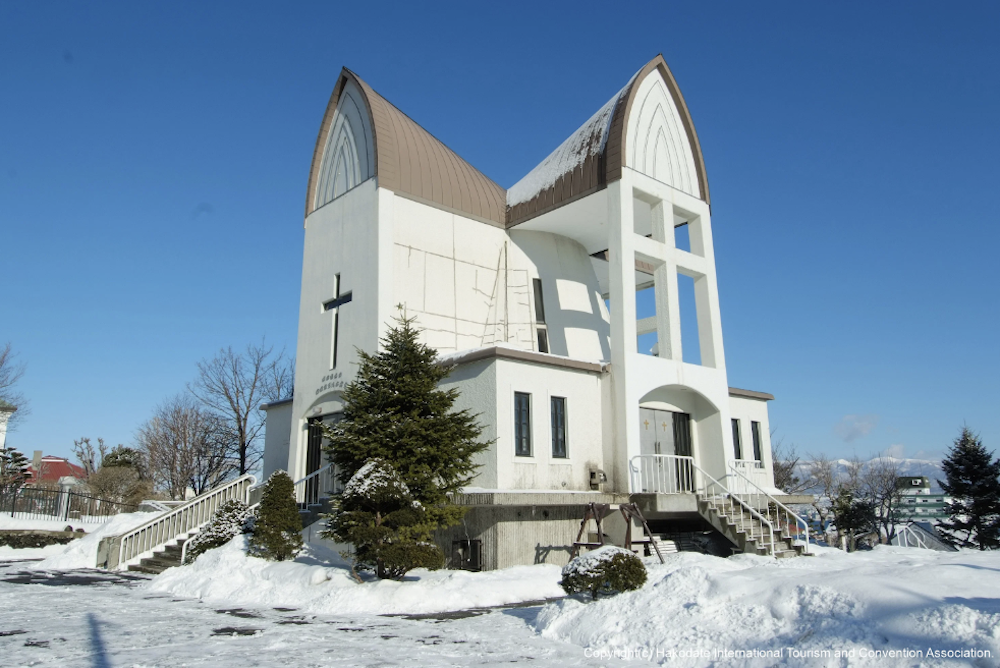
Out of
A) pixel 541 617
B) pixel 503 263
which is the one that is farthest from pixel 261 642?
pixel 503 263

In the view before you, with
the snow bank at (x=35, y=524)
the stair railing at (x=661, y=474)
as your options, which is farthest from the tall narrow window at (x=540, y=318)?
the snow bank at (x=35, y=524)

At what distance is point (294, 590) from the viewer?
13047 mm

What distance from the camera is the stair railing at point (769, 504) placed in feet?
57.7

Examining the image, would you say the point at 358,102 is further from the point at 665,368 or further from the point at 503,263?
the point at 665,368

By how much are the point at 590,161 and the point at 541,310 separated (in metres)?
4.95

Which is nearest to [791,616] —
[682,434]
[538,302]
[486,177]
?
[682,434]

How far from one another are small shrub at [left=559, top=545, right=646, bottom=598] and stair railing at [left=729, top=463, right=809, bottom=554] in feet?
27.5

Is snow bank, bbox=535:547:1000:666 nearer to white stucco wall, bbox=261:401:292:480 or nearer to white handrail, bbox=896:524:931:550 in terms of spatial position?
white stucco wall, bbox=261:401:292:480

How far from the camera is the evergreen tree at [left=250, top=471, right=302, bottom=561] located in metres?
15.0

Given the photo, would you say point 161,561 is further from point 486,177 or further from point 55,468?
point 55,468

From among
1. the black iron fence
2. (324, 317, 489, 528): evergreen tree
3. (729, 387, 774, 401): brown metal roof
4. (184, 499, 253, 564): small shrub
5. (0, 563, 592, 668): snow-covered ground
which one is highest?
(729, 387, 774, 401): brown metal roof

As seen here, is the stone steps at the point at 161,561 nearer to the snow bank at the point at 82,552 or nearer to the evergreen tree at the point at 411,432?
the snow bank at the point at 82,552

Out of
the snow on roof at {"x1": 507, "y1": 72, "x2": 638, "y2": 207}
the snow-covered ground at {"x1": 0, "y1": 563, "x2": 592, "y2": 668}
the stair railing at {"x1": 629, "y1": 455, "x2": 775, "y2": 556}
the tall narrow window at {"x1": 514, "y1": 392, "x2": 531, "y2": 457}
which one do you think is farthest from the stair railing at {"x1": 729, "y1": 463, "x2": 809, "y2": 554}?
the snow on roof at {"x1": 507, "y1": 72, "x2": 638, "y2": 207}

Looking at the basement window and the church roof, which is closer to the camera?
the basement window
